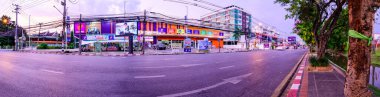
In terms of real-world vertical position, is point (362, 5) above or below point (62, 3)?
below

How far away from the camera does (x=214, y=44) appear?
74312 mm

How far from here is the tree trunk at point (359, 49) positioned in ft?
9.52

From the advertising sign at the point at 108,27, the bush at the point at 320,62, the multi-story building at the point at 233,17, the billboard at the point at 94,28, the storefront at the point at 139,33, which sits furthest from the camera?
the multi-story building at the point at 233,17

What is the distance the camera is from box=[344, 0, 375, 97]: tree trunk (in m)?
2.90

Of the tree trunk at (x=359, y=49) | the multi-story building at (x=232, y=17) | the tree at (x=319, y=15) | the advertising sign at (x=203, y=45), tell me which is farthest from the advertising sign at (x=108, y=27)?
the tree trunk at (x=359, y=49)

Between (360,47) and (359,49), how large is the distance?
3cm

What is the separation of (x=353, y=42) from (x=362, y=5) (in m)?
0.46

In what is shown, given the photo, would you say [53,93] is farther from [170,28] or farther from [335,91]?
[170,28]

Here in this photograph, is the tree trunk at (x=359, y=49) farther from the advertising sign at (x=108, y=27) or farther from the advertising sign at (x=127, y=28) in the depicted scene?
the advertising sign at (x=108, y=27)

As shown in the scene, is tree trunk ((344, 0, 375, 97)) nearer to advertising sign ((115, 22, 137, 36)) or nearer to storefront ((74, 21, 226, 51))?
advertising sign ((115, 22, 137, 36))

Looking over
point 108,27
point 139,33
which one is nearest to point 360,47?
point 139,33

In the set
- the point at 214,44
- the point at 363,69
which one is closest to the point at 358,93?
the point at 363,69

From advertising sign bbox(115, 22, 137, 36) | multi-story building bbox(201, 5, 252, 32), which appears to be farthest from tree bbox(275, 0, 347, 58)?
multi-story building bbox(201, 5, 252, 32)

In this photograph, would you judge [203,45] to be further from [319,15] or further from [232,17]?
[232,17]
